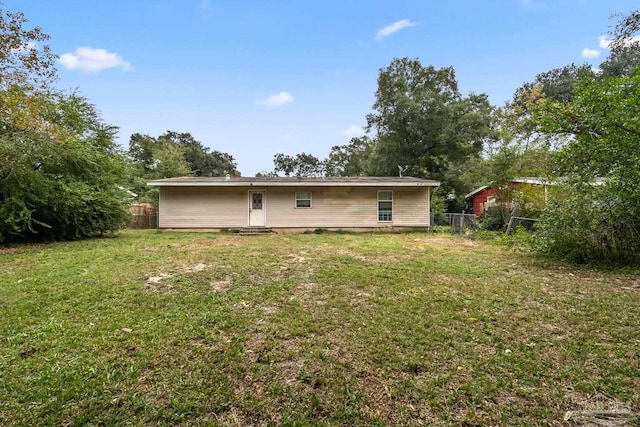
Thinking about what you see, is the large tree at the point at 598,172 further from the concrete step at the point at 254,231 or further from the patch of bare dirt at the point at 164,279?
the concrete step at the point at 254,231

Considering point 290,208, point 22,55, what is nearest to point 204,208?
point 290,208

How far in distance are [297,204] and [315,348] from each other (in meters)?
10.6

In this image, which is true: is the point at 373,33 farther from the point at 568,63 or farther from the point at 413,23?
the point at 568,63

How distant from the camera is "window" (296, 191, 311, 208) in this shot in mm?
13141

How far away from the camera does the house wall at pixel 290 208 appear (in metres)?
12.9

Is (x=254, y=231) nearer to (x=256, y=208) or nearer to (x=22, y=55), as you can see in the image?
(x=256, y=208)

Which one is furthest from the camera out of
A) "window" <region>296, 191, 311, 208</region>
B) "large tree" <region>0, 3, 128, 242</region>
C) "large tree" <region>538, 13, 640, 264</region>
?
"window" <region>296, 191, 311, 208</region>

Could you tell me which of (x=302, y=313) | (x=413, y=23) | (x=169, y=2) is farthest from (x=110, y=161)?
(x=413, y=23)

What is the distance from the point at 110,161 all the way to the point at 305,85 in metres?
10.8

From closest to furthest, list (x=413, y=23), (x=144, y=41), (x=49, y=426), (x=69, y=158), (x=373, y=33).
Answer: (x=49, y=426)
(x=69, y=158)
(x=144, y=41)
(x=413, y=23)
(x=373, y=33)

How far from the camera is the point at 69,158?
9.23m

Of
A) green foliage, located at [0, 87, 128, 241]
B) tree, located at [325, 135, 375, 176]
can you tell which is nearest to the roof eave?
green foliage, located at [0, 87, 128, 241]

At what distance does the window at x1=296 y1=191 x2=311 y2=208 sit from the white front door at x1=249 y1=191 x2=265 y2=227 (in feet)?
4.85

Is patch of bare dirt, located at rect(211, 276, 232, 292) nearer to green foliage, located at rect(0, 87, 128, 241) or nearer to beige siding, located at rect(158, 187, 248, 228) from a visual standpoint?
green foliage, located at rect(0, 87, 128, 241)
